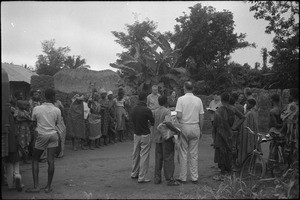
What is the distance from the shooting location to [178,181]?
22.4 ft

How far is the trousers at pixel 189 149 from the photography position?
22.2 feet

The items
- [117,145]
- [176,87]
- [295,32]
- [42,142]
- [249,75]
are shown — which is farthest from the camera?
[249,75]

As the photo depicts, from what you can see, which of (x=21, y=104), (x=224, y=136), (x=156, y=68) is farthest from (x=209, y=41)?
(x=21, y=104)

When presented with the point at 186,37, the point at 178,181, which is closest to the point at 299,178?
the point at 178,181

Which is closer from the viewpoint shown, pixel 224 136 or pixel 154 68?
pixel 224 136

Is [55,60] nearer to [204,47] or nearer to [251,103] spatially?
[204,47]

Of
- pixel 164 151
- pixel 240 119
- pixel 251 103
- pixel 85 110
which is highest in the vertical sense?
pixel 251 103

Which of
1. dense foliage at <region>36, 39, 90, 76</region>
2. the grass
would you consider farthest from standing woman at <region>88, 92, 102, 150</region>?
dense foliage at <region>36, 39, 90, 76</region>

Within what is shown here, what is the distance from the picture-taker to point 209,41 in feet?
62.6

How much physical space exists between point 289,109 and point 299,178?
66.2 inches

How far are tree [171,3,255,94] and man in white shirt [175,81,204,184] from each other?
12.3 meters

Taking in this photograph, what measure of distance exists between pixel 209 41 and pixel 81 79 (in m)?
7.04

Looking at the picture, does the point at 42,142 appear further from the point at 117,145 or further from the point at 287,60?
the point at 117,145

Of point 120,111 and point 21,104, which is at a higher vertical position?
point 21,104
